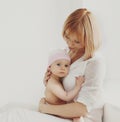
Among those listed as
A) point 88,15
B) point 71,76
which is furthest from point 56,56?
point 88,15

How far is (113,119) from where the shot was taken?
150cm

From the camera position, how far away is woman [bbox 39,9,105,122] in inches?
54.5

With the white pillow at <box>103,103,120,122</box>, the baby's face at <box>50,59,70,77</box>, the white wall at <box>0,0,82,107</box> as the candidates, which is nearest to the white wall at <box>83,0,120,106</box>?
the white wall at <box>0,0,82,107</box>

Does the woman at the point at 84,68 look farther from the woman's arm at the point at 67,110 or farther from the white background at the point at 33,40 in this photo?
the white background at the point at 33,40

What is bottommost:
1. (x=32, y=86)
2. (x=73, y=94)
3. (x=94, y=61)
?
(x=32, y=86)

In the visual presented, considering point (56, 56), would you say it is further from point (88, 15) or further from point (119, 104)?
point (119, 104)

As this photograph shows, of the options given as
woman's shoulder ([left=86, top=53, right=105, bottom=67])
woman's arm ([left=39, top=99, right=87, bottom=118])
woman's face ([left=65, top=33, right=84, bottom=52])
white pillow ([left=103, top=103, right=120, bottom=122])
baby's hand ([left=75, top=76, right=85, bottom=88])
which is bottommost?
white pillow ([left=103, top=103, right=120, bottom=122])

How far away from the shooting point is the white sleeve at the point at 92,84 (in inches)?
54.4

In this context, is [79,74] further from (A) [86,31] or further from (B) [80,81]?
(A) [86,31]

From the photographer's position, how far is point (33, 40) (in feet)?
7.41

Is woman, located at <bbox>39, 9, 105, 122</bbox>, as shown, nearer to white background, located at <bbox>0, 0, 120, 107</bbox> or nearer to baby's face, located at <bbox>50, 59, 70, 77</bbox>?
baby's face, located at <bbox>50, 59, 70, 77</bbox>

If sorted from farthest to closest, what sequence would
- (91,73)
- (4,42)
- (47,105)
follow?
(4,42) < (47,105) < (91,73)

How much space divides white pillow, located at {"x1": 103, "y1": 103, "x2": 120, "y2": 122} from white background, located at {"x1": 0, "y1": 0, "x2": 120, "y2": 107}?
2.13ft

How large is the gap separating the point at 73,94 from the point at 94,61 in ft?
0.55
